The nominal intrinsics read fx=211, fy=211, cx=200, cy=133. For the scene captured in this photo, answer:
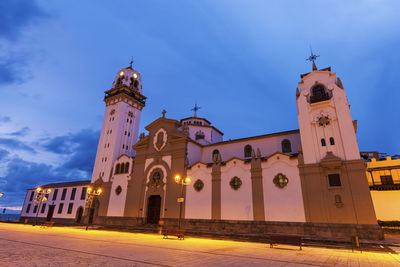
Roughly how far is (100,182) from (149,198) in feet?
36.8

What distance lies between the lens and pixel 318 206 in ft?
66.0

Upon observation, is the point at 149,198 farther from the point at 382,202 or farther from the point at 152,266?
the point at 382,202

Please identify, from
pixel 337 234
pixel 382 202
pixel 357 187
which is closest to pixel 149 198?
pixel 337 234

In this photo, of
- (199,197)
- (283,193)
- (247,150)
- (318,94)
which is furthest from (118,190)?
(318,94)

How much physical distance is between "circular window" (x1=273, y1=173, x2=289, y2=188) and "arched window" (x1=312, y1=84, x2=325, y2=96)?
10384 mm

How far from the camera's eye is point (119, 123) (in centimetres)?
3919

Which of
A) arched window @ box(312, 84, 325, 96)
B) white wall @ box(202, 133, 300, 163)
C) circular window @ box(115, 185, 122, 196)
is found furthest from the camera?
circular window @ box(115, 185, 122, 196)

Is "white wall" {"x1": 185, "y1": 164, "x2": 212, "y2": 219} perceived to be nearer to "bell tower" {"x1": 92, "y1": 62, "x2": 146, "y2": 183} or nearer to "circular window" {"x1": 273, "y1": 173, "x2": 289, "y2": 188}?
"circular window" {"x1": 273, "y1": 173, "x2": 289, "y2": 188}

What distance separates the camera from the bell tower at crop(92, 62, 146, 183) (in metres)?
37.7

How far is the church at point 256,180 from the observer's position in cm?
1977

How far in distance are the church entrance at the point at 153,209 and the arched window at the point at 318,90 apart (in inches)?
949

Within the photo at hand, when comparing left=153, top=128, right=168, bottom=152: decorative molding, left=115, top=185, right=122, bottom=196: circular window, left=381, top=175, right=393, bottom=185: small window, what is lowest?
left=115, top=185, right=122, bottom=196: circular window

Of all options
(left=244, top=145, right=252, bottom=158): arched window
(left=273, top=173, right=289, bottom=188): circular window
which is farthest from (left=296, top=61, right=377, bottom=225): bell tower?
(left=244, top=145, right=252, bottom=158): arched window

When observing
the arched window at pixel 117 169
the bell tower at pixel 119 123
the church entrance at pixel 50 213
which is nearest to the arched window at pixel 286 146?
the arched window at pixel 117 169
